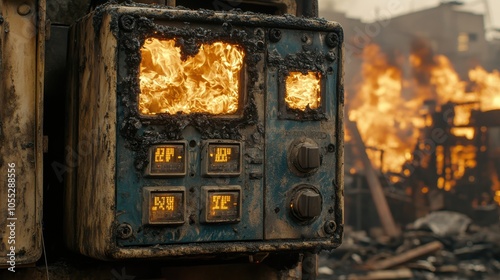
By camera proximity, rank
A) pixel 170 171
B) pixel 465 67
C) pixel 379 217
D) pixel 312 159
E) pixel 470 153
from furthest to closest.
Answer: pixel 465 67 → pixel 470 153 → pixel 379 217 → pixel 312 159 → pixel 170 171

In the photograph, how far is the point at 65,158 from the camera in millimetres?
3816

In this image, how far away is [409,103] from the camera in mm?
29406

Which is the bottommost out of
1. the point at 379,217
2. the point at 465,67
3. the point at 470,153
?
the point at 379,217

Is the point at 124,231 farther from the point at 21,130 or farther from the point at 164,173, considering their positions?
the point at 21,130

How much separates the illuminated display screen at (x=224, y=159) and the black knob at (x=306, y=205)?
0.33m

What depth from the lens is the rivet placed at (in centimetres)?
355

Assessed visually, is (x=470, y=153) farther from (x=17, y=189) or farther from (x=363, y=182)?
(x=17, y=189)

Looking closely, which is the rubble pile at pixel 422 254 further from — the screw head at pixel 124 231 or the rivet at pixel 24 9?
the rivet at pixel 24 9

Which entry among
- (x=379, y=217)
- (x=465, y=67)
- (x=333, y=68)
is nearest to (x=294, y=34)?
(x=333, y=68)

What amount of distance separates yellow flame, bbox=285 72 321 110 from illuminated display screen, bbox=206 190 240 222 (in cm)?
52

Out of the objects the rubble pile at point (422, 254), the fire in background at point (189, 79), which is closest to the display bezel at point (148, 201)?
the fire in background at point (189, 79)

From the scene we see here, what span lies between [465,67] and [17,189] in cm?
3511

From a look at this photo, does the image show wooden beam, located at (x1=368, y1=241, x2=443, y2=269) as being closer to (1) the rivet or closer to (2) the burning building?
(2) the burning building

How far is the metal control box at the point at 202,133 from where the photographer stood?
341 centimetres
